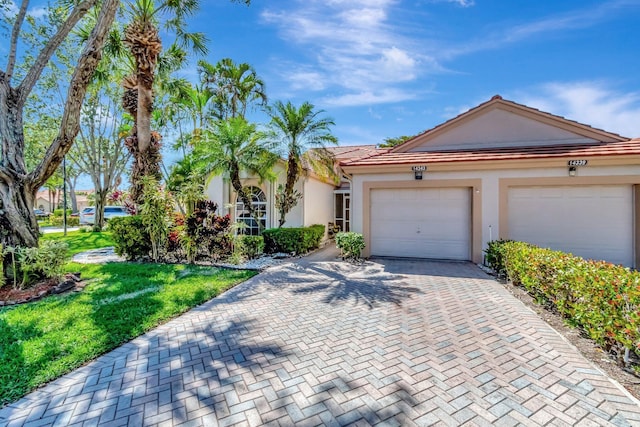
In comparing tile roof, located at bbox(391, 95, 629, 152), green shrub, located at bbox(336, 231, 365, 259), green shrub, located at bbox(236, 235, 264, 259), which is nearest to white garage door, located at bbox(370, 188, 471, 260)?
green shrub, located at bbox(336, 231, 365, 259)

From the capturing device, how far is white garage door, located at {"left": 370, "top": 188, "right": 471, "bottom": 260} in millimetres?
11414

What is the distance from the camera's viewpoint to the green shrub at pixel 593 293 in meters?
3.98

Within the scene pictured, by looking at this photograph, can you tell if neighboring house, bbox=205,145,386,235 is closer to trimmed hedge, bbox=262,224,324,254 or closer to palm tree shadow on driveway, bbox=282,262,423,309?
trimmed hedge, bbox=262,224,324,254

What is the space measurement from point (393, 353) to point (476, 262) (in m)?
7.96

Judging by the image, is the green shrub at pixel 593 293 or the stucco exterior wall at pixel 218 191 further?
the stucco exterior wall at pixel 218 191

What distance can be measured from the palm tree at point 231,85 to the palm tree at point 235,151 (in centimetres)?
1058

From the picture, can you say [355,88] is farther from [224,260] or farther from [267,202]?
[224,260]

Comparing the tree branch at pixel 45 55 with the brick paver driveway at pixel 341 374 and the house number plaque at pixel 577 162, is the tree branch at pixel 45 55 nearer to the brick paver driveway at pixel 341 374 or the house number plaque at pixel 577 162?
the brick paver driveway at pixel 341 374

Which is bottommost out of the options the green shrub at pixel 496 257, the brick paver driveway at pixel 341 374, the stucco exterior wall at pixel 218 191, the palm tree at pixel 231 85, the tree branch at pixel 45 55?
→ the brick paver driveway at pixel 341 374

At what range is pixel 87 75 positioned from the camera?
821 centimetres

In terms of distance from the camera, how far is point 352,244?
1148 cm

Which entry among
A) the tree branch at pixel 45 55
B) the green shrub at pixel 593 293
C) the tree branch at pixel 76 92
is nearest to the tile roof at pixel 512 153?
the green shrub at pixel 593 293

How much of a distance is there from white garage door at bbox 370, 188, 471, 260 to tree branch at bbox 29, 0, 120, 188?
390 inches

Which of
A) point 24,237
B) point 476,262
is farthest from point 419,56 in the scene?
point 24,237
